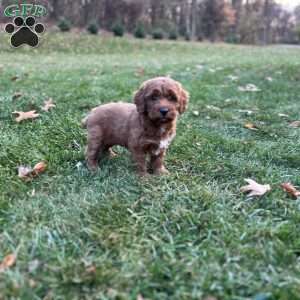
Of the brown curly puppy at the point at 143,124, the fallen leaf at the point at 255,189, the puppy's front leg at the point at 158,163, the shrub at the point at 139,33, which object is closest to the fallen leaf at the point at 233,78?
the brown curly puppy at the point at 143,124

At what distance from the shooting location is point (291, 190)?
3.66m

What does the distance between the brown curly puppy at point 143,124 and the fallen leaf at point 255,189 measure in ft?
2.85

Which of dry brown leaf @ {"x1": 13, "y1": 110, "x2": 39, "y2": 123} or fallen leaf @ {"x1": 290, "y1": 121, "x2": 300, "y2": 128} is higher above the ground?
dry brown leaf @ {"x1": 13, "y1": 110, "x2": 39, "y2": 123}

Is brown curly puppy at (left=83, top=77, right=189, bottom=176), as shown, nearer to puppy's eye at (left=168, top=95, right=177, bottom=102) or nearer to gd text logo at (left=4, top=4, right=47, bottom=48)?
puppy's eye at (left=168, top=95, right=177, bottom=102)

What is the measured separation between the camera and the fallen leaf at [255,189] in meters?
3.57

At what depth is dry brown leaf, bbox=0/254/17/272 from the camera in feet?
8.25

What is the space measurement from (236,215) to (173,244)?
69 cm

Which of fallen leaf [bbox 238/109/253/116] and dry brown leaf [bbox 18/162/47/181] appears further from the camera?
fallen leaf [bbox 238/109/253/116]

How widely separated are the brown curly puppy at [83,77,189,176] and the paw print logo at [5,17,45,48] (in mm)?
2519

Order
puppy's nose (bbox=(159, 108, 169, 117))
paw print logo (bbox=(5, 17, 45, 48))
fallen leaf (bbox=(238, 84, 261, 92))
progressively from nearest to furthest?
1. puppy's nose (bbox=(159, 108, 169, 117))
2. paw print logo (bbox=(5, 17, 45, 48))
3. fallen leaf (bbox=(238, 84, 261, 92))

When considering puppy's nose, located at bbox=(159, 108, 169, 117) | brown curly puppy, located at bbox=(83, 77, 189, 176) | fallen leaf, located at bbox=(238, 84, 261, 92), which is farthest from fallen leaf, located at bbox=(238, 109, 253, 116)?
puppy's nose, located at bbox=(159, 108, 169, 117)

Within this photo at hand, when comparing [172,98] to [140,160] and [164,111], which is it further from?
[140,160]

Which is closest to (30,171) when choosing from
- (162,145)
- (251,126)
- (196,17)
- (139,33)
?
(162,145)

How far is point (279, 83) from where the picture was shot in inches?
356
